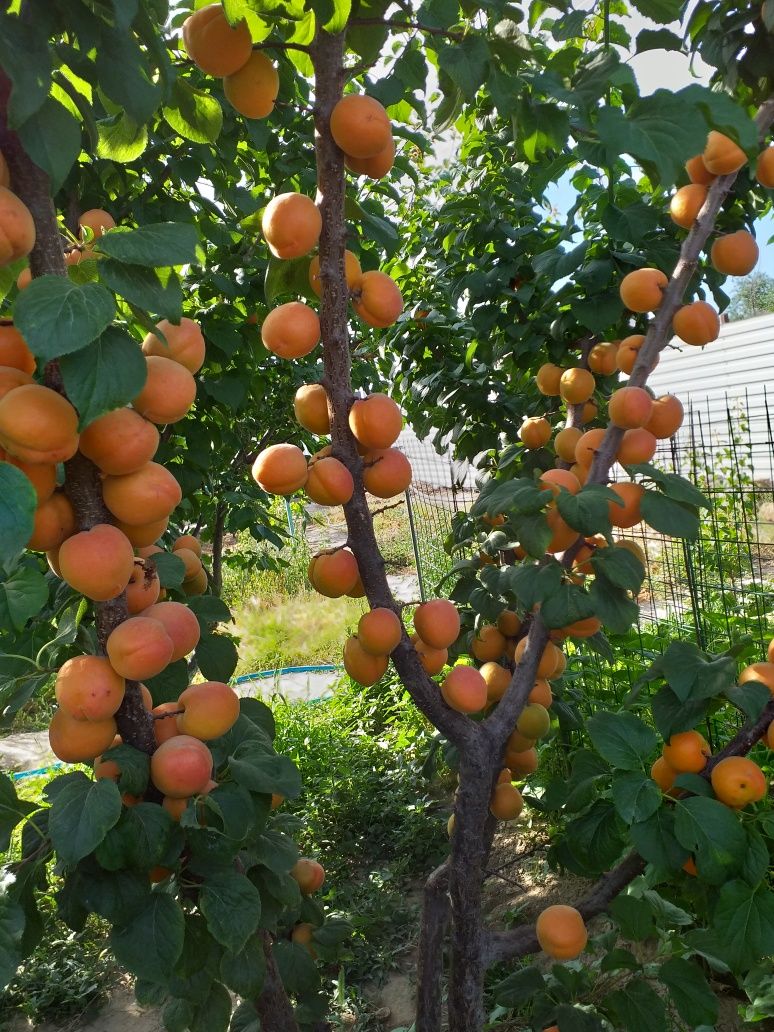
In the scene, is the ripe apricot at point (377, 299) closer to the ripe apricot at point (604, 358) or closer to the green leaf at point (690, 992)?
the ripe apricot at point (604, 358)

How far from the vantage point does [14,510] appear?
0.67 meters

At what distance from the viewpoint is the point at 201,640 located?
1295 mm

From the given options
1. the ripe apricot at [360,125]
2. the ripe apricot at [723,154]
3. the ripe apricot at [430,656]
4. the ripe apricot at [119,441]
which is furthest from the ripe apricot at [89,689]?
the ripe apricot at [723,154]

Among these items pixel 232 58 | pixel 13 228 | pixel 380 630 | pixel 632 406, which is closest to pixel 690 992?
pixel 380 630

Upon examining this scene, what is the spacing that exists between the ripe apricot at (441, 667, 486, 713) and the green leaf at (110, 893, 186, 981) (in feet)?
1.99

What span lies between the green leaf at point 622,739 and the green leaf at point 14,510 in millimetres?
972

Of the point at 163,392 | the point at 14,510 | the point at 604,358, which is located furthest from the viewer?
the point at 604,358

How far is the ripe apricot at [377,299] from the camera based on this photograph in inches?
46.5

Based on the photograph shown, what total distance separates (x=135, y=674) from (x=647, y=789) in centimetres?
84

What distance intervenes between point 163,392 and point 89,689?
369mm

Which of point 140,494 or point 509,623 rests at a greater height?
point 140,494

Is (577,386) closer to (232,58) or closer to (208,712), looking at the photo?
(232,58)

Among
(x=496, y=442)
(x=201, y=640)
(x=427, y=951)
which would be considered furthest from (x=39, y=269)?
(x=496, y=442)

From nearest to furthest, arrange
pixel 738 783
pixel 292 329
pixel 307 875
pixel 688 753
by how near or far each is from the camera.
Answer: pixel 292 329 < pixel 738 783 < pixel 688 753 < pixel 307 875
